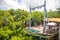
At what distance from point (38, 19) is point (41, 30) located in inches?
5.4

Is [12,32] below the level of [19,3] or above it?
below

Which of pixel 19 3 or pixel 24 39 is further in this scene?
pixel 19 3

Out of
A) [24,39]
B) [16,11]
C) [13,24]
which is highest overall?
[16,11]

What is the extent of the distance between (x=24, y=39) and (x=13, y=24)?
0.22m

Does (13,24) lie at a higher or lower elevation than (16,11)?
lower

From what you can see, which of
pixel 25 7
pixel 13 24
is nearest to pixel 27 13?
pixel 25 7

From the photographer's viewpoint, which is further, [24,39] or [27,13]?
[27,13]

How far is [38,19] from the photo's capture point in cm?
219

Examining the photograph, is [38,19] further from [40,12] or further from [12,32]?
[12,32]

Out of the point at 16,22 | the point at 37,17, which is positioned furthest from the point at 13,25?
the point at 37,17

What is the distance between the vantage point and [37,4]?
86.6 inches

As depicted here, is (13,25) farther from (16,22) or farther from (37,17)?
(37,17)

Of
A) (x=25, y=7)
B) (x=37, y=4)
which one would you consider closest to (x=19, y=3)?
(x=25, y=7)

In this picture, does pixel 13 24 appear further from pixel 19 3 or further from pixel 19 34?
pixel 19 3
